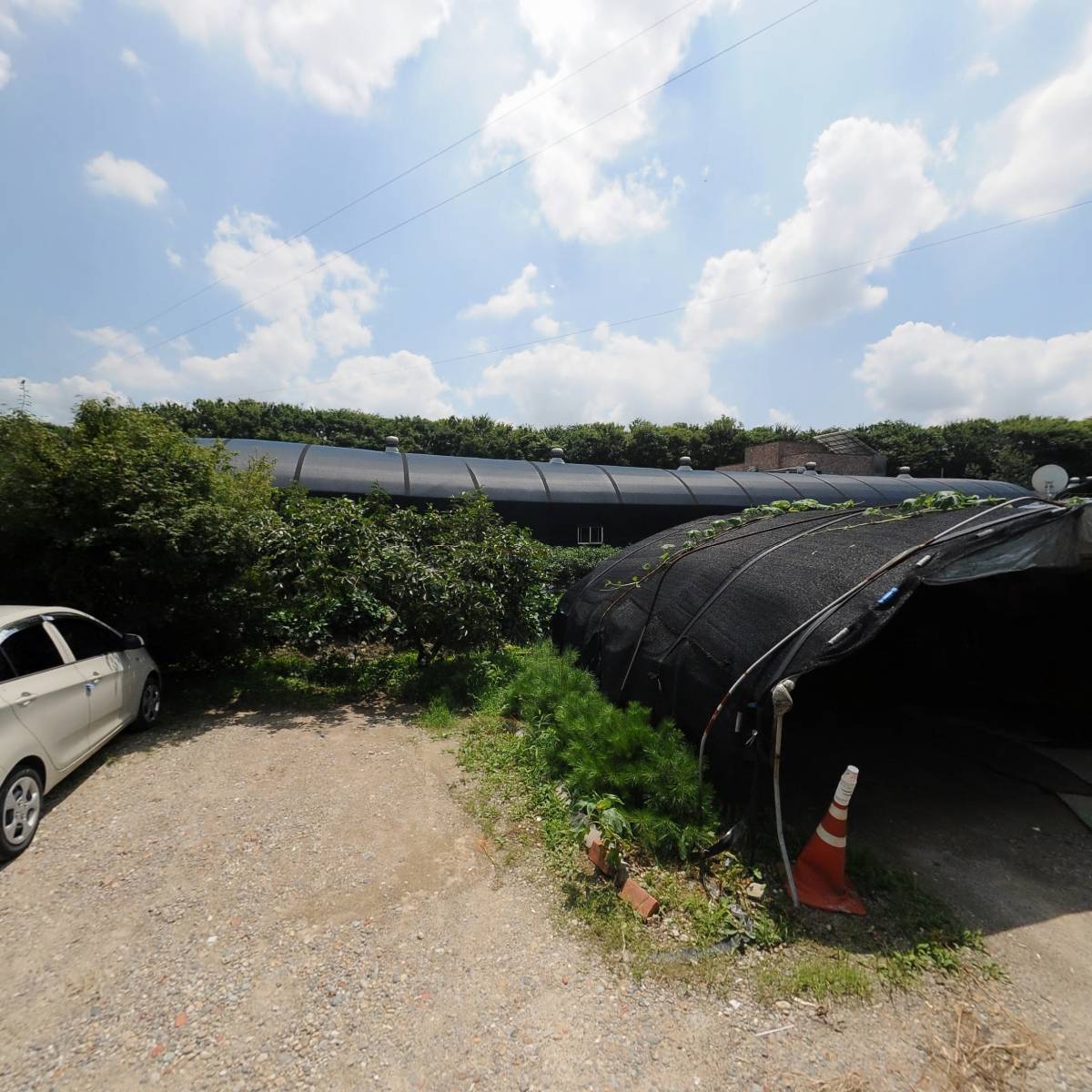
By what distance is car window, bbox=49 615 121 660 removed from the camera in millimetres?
4277

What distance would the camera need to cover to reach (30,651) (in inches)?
149

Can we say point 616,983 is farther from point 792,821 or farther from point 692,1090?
point 792,821

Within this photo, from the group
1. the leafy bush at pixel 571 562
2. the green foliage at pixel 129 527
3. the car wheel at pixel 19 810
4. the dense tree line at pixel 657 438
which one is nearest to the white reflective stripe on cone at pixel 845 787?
the car wheel at pixel 19 810

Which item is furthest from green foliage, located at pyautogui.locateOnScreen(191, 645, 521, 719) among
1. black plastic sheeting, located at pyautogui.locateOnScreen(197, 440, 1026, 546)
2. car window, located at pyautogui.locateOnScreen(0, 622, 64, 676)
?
black plastic sheeting, located at pyautogui.locateOnScreen(197, 440, 1026, 546)

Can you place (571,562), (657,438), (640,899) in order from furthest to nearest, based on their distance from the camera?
(657,438), (571,562), (640,899)

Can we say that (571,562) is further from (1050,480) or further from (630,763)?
(1050,480)

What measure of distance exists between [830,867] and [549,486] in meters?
9.58

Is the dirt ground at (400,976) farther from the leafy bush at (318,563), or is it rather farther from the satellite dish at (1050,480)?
the satellite dish at (1050,480)

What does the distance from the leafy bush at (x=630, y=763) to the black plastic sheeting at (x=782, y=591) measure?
0.34 m

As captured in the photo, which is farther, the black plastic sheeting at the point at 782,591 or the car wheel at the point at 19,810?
the black plastic sheeting at the point at 782,591

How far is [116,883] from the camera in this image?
314 cm

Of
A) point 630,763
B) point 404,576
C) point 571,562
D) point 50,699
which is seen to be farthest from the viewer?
point 571,562

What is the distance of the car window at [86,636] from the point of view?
14.0ft

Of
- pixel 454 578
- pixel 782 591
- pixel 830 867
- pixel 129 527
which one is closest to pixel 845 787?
pixel 830 867
